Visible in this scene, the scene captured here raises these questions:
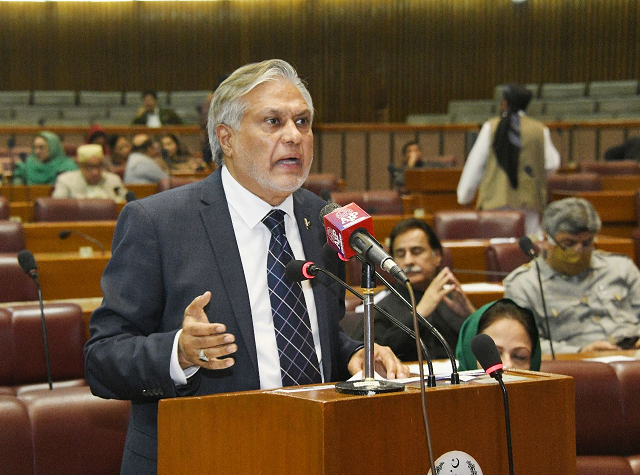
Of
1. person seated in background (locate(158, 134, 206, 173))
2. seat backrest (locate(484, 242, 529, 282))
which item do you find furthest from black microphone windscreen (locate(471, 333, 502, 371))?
person seated in background (locate(158, 134, 206, 173))

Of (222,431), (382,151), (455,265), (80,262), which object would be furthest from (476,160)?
(222,431)

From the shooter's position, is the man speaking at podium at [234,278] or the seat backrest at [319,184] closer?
the man speaking at podium at [234,278]

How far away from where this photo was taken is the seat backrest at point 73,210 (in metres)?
6.23

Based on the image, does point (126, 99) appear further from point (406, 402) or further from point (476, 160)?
point (406, 402)

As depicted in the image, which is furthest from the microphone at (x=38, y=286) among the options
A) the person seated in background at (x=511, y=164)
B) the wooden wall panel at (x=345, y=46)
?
the wooden wall panel at (x=345, y=46)

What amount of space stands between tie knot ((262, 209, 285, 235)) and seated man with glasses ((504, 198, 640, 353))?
2.33 meters

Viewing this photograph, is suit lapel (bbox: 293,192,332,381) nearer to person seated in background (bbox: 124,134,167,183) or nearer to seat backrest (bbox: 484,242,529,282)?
seat backrest (bbox: 484,242,529,282)

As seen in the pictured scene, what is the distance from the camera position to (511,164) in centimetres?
637

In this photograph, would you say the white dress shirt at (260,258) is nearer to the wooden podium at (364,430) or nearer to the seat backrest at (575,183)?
the wooden podium at (364,430)

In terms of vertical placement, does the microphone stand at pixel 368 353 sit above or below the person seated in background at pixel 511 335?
above

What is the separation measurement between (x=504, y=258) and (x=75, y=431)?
122 inches

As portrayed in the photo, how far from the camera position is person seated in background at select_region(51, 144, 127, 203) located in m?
7.29

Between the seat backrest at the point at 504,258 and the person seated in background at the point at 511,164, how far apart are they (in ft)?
5.04

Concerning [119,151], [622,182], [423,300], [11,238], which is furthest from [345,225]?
[119,151]
